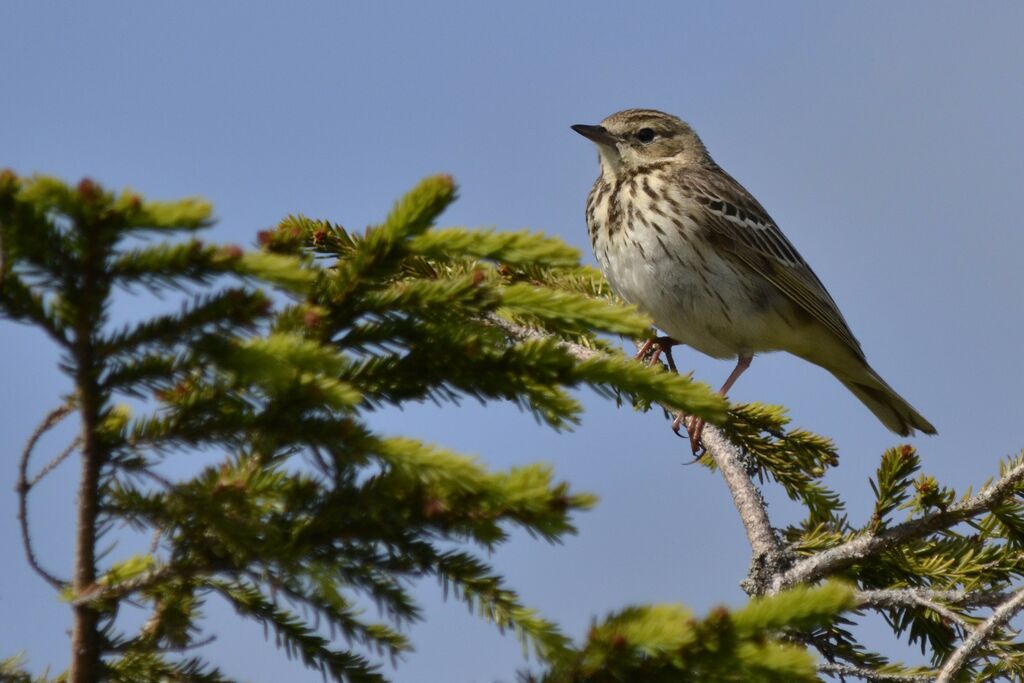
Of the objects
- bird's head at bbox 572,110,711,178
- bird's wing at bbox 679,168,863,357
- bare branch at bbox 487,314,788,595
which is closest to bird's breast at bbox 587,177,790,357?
bird's wing at bbox 679,168,863,357

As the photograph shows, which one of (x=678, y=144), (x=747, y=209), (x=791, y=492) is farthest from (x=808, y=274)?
(x=791, y=492)

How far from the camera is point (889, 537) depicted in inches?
156

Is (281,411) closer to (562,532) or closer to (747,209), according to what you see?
(562,532)

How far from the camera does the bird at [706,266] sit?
7160 millimetres

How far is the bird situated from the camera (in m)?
7.16

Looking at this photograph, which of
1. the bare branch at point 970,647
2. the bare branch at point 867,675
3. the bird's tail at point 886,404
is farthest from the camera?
the bird's tail at point 886,404

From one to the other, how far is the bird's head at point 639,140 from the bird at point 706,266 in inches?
0.4

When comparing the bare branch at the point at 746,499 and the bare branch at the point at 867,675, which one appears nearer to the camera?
the bare branch at the point at 867,675

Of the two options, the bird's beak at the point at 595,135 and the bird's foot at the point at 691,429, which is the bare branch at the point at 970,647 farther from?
the bird's beak at the point at 595,135

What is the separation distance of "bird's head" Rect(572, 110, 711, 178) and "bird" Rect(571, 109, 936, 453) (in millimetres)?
11

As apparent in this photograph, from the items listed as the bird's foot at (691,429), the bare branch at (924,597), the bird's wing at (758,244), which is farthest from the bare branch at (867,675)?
the bird's wing at (758,244)

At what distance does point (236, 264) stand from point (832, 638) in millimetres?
2855

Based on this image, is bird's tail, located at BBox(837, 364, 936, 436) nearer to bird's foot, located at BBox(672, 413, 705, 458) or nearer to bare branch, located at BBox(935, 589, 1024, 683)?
bird's foot, located at BBox(672, 413, 705, 458)

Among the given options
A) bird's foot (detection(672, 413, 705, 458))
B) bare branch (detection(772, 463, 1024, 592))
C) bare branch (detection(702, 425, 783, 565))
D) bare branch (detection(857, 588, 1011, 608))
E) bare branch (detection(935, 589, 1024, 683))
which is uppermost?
bird's foot (detection(672, 413, 705, 458))
